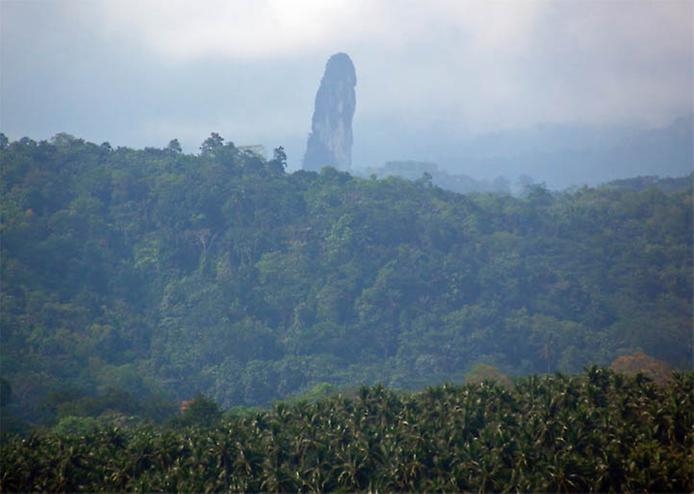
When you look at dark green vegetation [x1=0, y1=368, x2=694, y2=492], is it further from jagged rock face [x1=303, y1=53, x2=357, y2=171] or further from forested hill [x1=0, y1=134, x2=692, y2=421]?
jagged rock face [x1=303, y1=53, x2=357, y2=171]

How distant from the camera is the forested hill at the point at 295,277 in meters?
69.1

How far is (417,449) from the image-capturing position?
1409 inches

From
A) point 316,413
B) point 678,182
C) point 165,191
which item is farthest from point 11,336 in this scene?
point 678,182

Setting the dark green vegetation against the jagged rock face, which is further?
the jagged rock face

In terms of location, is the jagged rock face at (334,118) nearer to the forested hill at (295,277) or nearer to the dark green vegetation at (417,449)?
the forested hill at (295,277)

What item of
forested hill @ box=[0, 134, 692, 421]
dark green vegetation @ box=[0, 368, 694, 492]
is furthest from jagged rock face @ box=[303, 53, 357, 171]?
dark green vegetation @ box=[0, 368, 694, 492]

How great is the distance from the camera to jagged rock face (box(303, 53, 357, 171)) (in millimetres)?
134875

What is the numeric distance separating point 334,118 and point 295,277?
6098cm

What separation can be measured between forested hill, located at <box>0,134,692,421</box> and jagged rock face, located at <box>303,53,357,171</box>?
4224cm

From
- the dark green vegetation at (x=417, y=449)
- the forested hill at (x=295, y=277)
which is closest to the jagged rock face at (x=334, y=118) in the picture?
the forested hill at (x=295, y=277)

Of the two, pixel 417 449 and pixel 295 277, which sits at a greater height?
pixel 295 277

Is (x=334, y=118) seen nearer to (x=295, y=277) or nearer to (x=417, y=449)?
(x=295, y=277)

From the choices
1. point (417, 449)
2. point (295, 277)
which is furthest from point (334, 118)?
point (417, 449)

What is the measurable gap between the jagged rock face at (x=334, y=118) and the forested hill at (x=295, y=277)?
42235 millimetres
